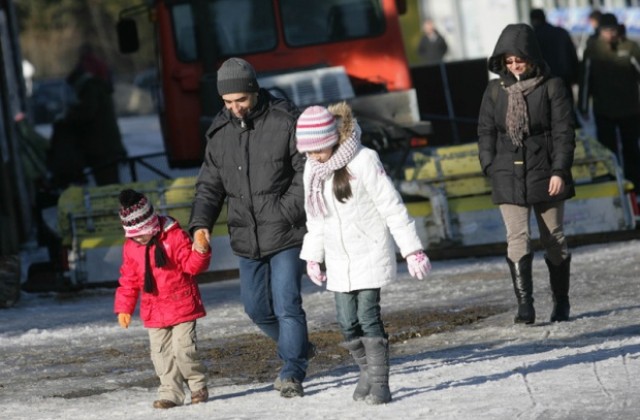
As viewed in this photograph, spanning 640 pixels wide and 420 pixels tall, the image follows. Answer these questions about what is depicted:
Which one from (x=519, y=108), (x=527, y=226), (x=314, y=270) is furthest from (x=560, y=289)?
(x=314, y=270)

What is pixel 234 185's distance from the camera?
7.98 m

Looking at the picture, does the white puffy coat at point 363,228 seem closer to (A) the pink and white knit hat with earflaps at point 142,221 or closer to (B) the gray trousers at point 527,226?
(A) the pink and white knit hat with earflaps at point 142,221

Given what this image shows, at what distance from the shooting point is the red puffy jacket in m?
7.80

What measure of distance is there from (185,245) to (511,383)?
1644 mm

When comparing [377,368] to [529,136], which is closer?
[377,368]

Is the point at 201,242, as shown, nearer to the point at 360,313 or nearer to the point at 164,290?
the point at 164,290

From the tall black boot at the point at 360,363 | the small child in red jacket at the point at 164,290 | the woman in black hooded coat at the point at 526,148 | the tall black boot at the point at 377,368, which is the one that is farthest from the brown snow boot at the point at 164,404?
the woman in black hooded coat at the point at 526,148

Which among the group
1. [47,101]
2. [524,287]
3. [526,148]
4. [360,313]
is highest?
[526,148]

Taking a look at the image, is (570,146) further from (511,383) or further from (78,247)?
(78,247)

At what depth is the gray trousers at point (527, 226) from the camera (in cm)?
955

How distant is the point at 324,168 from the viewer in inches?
289

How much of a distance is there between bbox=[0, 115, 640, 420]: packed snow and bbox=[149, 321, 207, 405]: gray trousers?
10 cm

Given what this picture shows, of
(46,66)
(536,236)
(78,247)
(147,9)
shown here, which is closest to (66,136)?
(147,9)

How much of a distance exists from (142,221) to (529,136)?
8.79 ft
